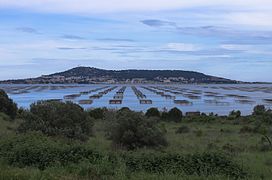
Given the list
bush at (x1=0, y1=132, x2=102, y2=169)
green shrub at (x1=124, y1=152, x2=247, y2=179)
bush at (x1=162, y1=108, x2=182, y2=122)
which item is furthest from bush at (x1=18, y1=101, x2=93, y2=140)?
bush at (x1=162, y1=108, x2=182, y2=122)

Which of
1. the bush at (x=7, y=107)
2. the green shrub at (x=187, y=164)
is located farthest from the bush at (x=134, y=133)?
the bush at (x=7, y=107)

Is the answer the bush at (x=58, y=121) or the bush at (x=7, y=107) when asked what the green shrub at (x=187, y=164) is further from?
the bush at (x=7, y=107)

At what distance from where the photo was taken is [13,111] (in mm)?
43469

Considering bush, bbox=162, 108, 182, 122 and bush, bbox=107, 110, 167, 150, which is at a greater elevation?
bush, bbox=107, 110, 167, 150

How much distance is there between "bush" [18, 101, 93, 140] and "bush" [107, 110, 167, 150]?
1494mm

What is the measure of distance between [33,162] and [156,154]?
3.04 meters

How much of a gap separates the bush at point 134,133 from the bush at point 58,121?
149 centimetres

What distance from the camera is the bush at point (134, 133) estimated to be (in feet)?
68.6

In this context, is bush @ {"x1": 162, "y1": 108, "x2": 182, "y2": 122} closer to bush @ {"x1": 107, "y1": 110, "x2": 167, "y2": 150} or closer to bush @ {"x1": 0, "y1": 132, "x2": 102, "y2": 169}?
bush @ {"x1": 107, "y1": 110, "x2": 167, "y2": 150}

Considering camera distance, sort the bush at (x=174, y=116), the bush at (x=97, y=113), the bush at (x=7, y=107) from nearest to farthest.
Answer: the bush at (x=7, y=107)
the bush at (x=97, y=113)
the bush at (x=174, y=116)

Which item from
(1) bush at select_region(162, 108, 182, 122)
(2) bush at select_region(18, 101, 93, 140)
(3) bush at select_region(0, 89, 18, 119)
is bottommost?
(1) bush at select_region(162, 108, 182, 122)

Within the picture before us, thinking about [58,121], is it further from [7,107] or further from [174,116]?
[174,116]

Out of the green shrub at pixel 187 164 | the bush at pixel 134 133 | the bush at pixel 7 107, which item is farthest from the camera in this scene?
the bush at pixel 7 107

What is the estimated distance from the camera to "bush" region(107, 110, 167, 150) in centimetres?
2091
